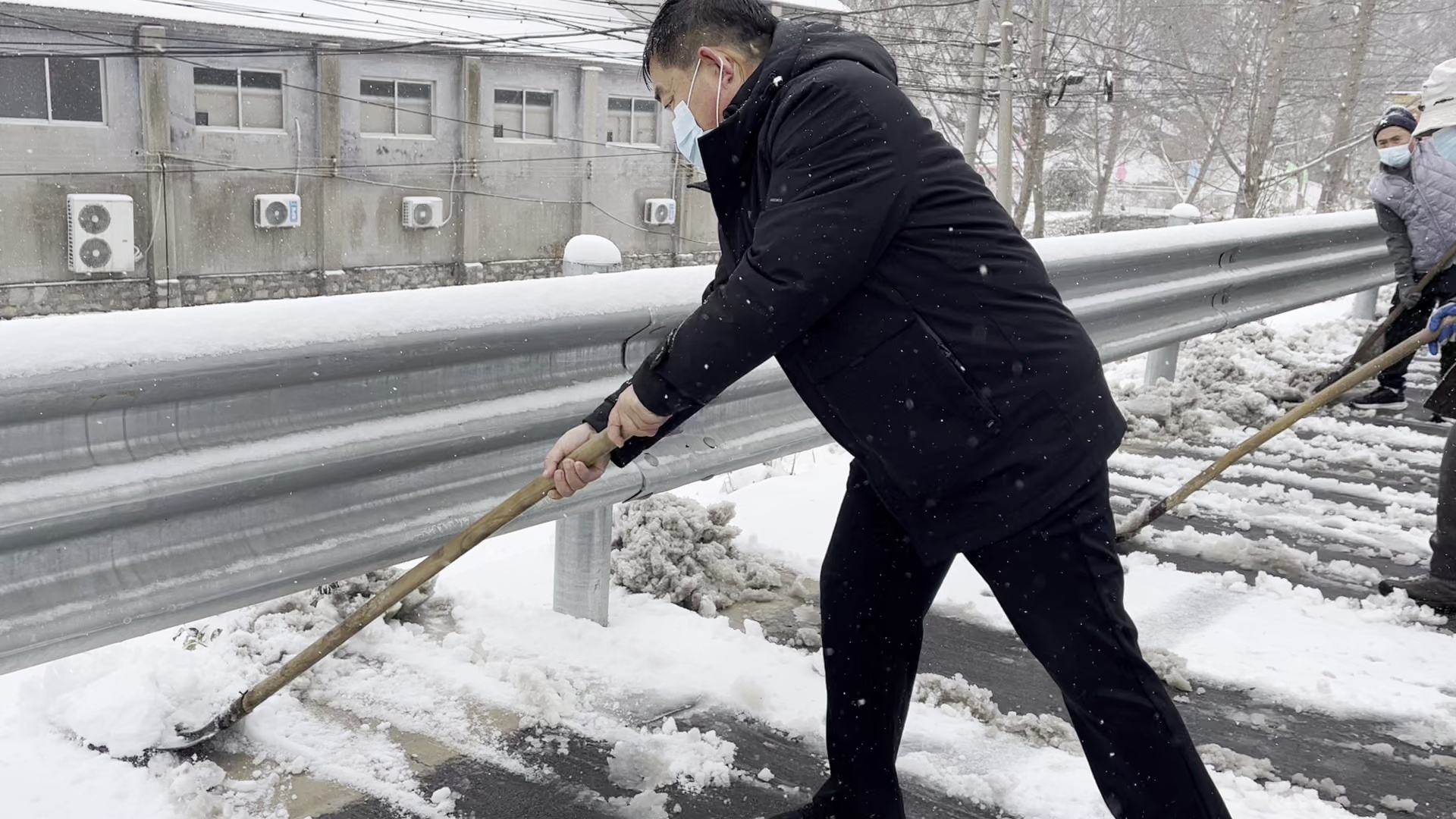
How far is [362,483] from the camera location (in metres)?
2.54

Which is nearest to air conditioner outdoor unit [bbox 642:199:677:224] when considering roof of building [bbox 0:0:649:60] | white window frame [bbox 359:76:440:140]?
roof of building [bbox 0:0:649:60]

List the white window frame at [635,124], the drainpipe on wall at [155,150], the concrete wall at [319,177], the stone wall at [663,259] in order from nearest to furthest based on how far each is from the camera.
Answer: the concrete wall at [319,177] → the drainpipe on wall at [155,150] → the white window frame at [635,124] → the stone wall at [663,259]

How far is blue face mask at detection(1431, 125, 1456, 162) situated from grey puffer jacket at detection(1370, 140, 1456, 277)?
178mm

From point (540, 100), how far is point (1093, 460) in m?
33.7

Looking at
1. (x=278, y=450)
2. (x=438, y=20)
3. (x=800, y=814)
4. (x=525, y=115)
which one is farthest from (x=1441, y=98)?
(x=525, y=115)

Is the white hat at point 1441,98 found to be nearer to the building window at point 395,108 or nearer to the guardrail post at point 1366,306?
the guardrail post at point 1366,306

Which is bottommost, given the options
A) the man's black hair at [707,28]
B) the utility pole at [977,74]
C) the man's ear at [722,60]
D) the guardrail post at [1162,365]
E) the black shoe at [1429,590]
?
the black shoe at [1429,590]

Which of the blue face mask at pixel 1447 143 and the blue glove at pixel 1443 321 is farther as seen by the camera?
the blue face mask at pixel 1447 143

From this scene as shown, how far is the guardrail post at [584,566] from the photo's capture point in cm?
349

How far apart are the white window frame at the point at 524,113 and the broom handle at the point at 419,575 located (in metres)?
31.9

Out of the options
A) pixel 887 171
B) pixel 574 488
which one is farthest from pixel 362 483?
pixel 887 171

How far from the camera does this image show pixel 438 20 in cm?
3203

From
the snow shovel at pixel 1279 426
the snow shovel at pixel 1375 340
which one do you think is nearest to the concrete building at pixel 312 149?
the snow shovel at pixel 1375 340

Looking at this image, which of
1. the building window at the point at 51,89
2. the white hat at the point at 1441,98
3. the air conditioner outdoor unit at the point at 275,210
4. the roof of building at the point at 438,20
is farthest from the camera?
the air conditioner outdoor unit at the point at 275,210
